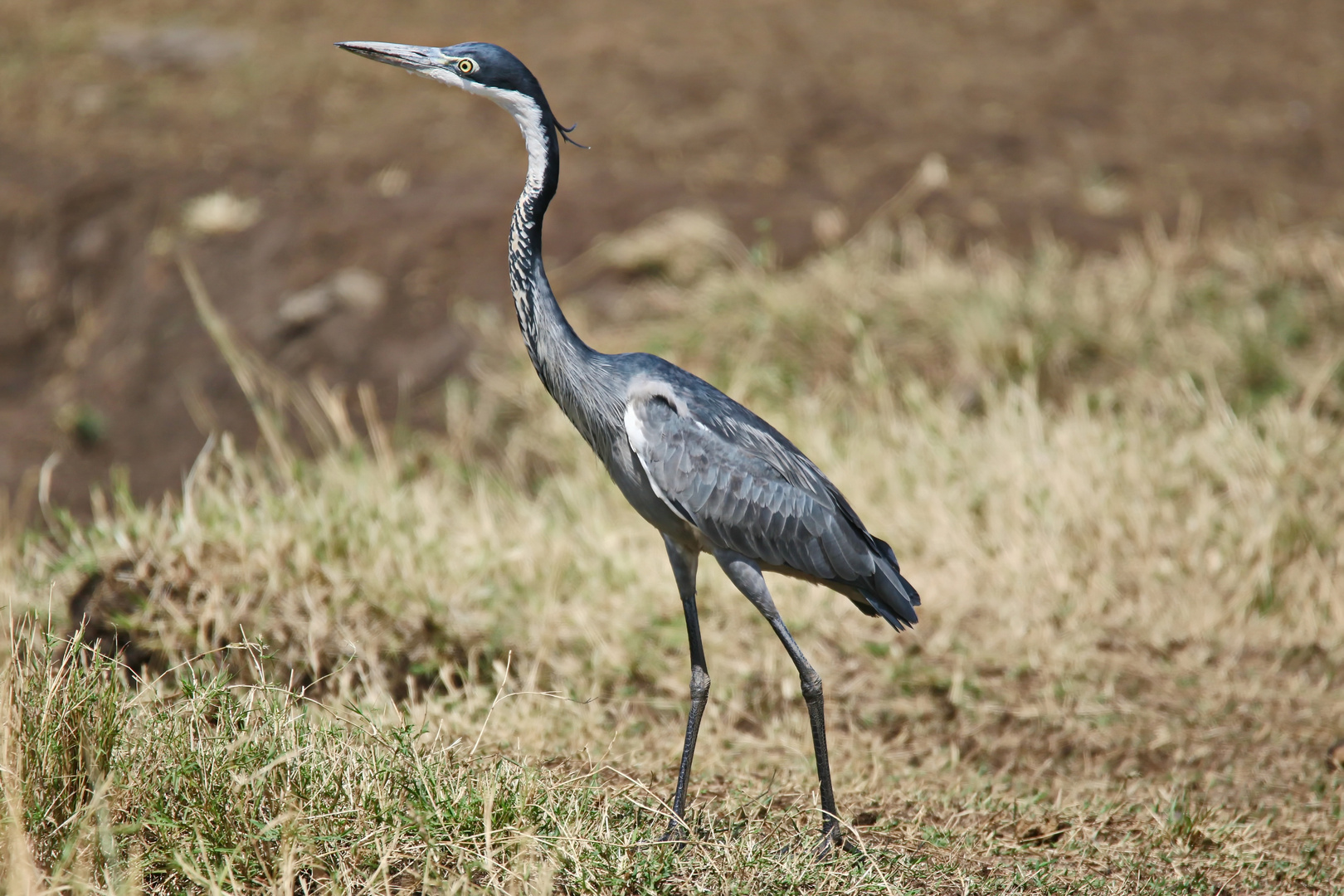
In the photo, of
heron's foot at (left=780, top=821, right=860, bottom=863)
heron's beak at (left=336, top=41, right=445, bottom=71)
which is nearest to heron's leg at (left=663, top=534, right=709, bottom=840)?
heron's foot at (left=780, top=821, right=860, bottom=863)

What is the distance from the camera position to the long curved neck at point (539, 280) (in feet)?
10.0

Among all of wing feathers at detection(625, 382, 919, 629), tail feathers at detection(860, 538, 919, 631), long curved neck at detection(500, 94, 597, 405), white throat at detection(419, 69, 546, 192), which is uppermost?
white throat at detection(419, 69, 546, 192)

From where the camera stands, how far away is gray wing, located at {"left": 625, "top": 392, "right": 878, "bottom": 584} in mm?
3021

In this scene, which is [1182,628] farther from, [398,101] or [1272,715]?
[398,101]

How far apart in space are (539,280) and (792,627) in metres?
2.13

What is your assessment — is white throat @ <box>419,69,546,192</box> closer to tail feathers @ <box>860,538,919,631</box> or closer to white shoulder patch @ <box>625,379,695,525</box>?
white shoulder patch @ <box>625,379,695,525</box>

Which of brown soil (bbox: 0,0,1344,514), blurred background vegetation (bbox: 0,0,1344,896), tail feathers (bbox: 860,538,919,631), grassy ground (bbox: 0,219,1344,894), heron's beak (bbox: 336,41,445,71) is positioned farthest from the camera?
brown soil (bbox: 0,0,1344,514)

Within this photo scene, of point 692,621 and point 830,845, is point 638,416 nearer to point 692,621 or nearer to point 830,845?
point 692,621

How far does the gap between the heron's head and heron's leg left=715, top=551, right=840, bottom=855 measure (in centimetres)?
129

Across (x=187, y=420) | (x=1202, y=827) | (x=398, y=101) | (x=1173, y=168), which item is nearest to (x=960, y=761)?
(x=1202, y=827)

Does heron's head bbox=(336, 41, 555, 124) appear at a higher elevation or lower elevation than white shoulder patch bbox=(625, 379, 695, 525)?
higher

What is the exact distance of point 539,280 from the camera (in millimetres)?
3064

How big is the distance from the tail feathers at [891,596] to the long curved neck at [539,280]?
979 mm

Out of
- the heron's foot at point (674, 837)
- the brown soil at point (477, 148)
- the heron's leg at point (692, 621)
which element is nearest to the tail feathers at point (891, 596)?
the heron's leg at point (692, 621)
